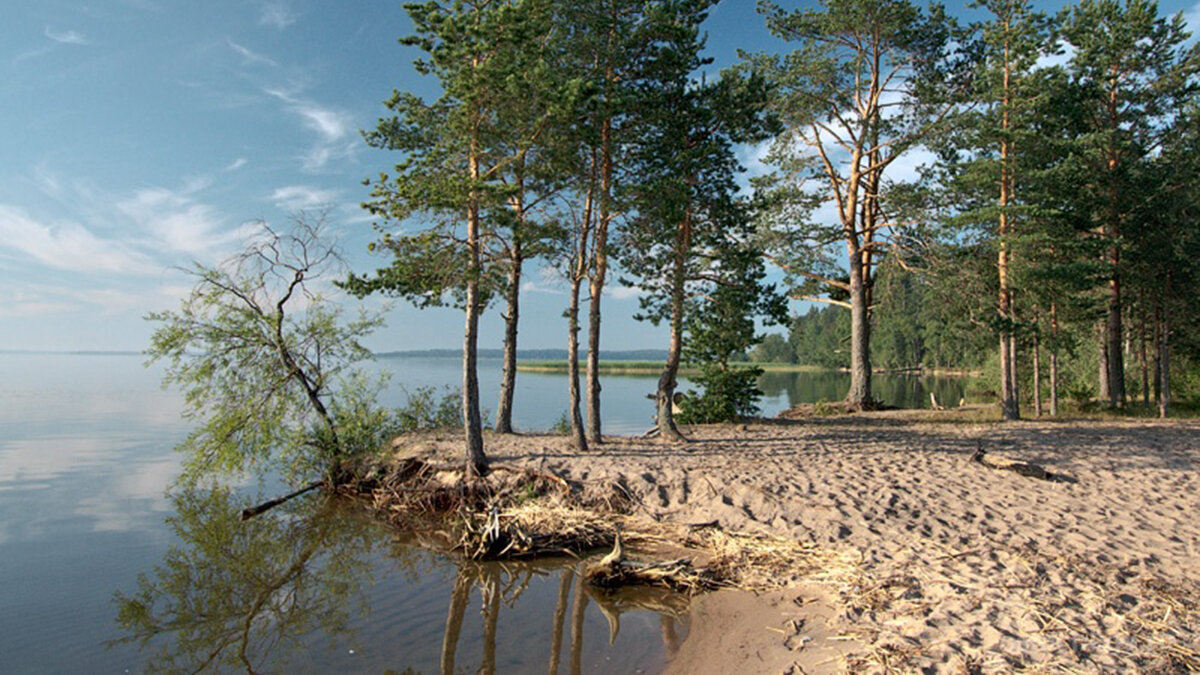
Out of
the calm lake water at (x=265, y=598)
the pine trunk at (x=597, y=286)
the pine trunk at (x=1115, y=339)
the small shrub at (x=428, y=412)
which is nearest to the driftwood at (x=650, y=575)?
the calm lake water at (x=265, y=598)

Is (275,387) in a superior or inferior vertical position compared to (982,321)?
inferior

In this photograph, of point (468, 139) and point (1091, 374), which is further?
point (1091, 374)

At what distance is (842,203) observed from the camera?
21.4 m

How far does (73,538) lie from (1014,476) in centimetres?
1622

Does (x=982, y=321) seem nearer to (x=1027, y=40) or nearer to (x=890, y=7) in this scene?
(x=1027, y=40)

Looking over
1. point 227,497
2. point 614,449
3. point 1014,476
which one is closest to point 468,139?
point 614,449

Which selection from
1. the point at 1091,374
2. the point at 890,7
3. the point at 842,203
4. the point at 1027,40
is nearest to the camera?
the point at 1027,40

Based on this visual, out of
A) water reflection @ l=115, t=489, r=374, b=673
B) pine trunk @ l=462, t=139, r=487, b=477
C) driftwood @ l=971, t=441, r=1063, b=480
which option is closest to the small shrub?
water reflection @ l=115, t=489, r=374, b=673

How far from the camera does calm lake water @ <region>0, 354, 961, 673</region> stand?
623 cm

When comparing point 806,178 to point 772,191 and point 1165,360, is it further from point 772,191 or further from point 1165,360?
point 1165,360

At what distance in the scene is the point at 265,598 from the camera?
25.7 ft

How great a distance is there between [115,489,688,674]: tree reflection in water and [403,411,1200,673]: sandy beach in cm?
144

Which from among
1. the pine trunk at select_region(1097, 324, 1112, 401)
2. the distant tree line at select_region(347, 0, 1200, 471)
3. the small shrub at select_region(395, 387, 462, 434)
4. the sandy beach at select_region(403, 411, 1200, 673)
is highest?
the distant tree line at select_region(347, 0, 1200, 471)

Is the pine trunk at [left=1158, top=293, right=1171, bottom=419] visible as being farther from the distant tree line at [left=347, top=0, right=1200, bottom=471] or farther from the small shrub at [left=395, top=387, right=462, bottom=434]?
the small shrub at [left=395, top=387, right=462, bottom=434]
